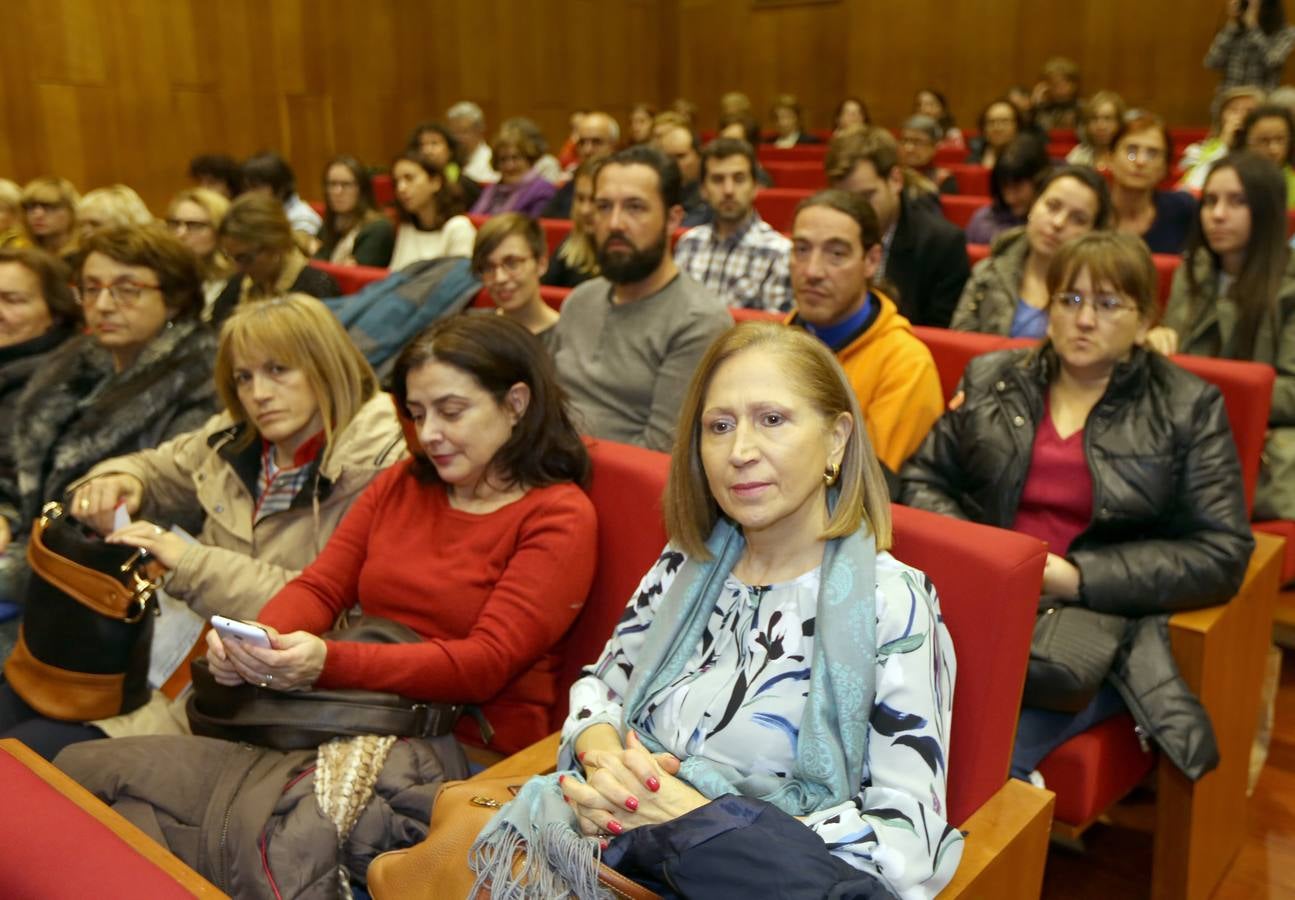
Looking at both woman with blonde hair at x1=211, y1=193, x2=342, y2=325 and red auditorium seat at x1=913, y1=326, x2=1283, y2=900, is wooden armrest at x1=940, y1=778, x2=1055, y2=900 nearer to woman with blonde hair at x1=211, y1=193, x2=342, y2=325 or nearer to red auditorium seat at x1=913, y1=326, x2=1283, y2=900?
red auditorium seat at x1=913, y1=326, x2=1283, y2=900

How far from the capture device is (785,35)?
998cm

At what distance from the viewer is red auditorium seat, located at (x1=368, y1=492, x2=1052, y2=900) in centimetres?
128

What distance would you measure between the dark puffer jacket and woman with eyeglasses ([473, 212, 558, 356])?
4.04 ft

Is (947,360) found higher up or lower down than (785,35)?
lower down

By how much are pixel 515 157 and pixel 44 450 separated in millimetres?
3745

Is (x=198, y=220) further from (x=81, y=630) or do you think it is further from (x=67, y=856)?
(x=67, y=856)

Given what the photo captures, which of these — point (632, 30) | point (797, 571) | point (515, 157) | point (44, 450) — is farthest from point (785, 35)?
point (797, 571)

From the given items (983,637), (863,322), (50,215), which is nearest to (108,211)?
(50,215)

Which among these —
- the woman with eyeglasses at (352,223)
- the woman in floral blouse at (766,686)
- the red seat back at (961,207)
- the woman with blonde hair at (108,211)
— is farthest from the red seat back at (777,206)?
the woman in floral blouse at (766,686)

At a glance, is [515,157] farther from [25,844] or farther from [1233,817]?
[25,844]

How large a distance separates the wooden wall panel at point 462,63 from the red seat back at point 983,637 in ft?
22.2

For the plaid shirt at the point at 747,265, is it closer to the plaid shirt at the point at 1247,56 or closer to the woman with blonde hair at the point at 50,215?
the woman with blonde hair at the point at 50,215

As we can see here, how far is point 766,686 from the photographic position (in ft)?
4.11

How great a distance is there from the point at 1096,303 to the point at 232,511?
1562 millimetres
